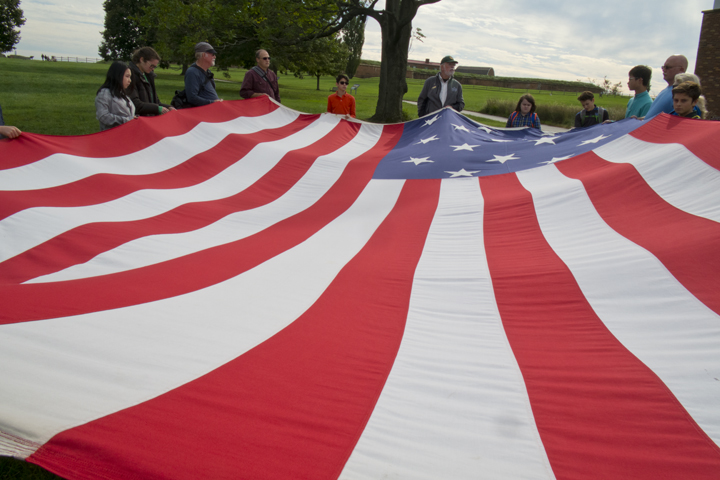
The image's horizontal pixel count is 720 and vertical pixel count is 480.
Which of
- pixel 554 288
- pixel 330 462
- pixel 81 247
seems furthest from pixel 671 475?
pixel 81 247

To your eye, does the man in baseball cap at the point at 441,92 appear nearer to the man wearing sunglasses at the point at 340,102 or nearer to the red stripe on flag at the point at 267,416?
the man wearing sunglasses at the point at 340,102

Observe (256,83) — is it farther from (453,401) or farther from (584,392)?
(584,392)

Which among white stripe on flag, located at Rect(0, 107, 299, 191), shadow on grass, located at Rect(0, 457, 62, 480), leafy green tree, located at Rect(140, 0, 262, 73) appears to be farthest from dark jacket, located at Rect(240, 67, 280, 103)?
leafy green tree, located at Rect(140, 0, 262, 73)

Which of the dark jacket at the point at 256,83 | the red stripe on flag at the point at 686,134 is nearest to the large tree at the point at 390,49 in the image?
the dark jacket at the point at 256,83

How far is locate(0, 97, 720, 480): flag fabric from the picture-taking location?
3.50 ft

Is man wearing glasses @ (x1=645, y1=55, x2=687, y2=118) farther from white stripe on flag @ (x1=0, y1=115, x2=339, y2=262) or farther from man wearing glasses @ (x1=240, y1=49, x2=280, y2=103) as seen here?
man wearing glasses @ (x1=240, y1=49, x2=280, y2=103)

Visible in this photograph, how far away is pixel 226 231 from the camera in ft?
8.68

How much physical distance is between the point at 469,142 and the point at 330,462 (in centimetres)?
338

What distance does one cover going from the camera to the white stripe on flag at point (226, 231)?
6.59ft

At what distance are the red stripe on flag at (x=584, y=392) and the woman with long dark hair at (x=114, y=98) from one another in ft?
10.1

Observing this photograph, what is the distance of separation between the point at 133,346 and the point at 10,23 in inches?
1527

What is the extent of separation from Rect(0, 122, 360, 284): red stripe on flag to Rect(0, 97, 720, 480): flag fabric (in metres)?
0.02

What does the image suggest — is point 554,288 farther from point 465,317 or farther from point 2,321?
point 2,321

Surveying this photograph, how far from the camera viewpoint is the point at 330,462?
1.03 m
